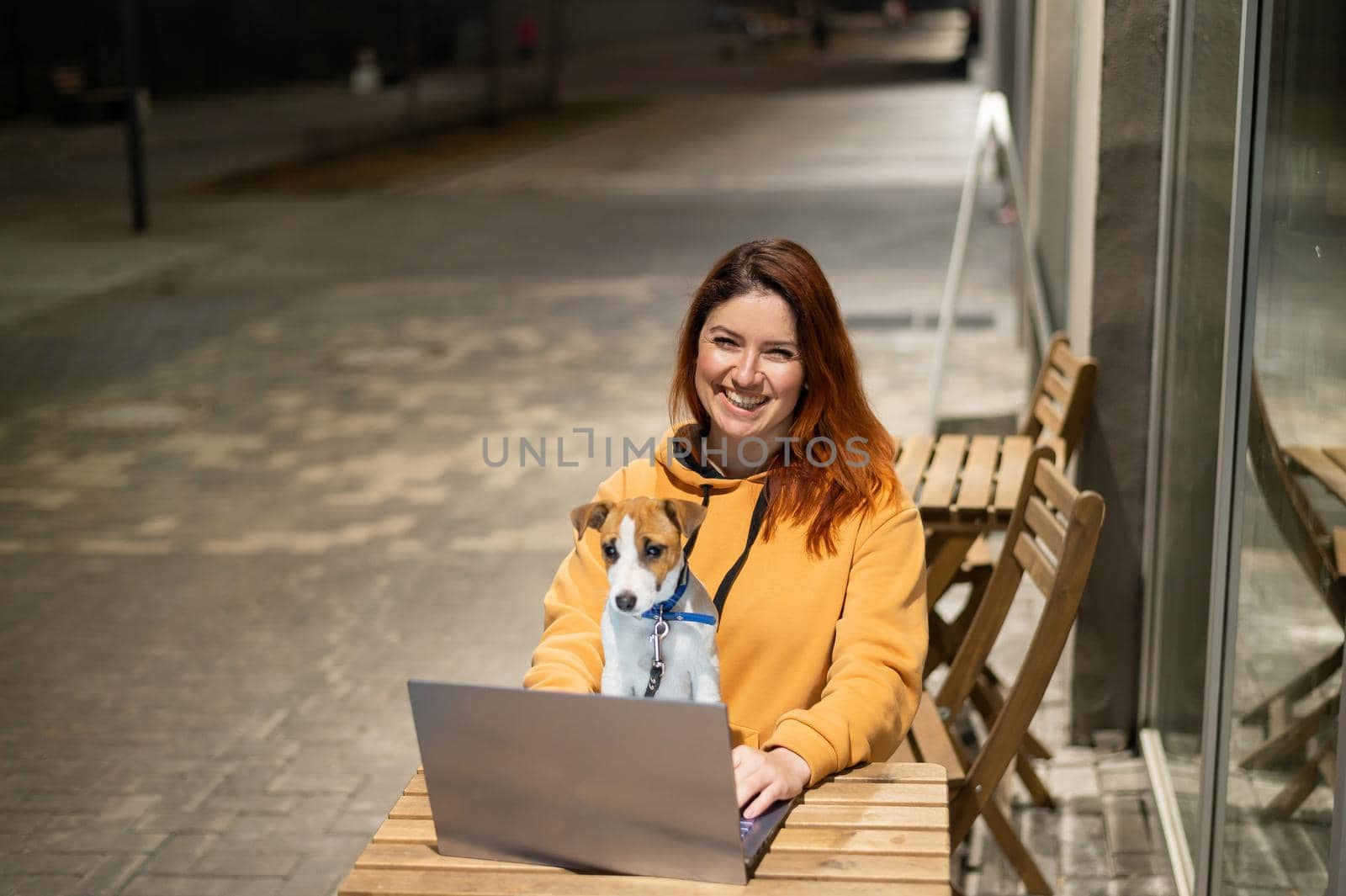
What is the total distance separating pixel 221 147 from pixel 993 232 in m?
16.5

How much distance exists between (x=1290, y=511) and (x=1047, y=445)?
1352 millimetres

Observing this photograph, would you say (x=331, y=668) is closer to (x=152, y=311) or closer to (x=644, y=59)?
(x=152, y=311)

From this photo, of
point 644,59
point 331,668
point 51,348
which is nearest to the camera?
point 331,668

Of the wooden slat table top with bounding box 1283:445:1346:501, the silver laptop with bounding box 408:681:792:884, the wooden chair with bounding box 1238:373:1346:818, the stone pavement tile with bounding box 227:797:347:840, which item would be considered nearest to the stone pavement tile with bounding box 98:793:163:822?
the stone pavement tile with bounding box 227:797:347:840

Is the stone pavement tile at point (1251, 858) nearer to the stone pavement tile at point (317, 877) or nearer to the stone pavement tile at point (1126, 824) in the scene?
the stone pavement tile at point (1126, 824)

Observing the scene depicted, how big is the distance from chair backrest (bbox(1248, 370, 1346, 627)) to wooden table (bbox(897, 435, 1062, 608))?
0.90 metres

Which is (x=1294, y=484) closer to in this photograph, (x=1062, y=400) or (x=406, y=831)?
(x=1062, y=400)

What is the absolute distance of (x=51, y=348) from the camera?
12.1m

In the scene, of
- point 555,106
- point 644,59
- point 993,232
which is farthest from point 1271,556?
point 644,59

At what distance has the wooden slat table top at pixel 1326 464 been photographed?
2.82 metres

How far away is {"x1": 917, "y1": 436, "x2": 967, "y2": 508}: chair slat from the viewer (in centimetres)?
448

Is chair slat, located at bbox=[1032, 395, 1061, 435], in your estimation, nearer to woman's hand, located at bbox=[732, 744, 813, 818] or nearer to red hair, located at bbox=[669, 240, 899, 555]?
red hair, located at bbox=[669, 240, 899, 555]

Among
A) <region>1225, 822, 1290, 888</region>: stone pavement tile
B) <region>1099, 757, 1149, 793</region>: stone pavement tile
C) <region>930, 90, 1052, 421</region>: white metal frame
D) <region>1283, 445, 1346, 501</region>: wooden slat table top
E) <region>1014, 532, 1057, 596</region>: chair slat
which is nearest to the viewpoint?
<region>1283, 445, 1346, 501</region>: wooden slat table top

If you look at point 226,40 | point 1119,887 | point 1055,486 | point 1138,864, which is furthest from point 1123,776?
point 226,40
